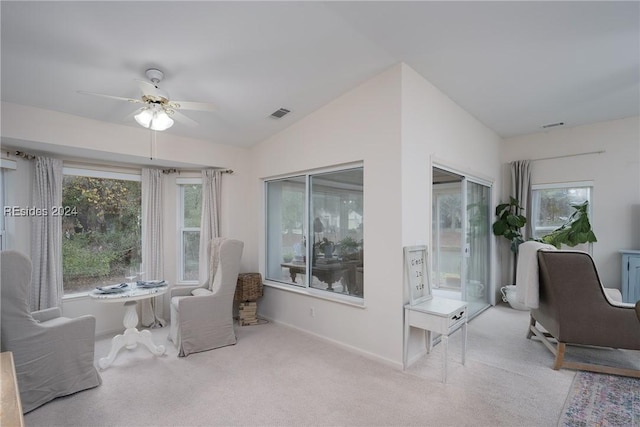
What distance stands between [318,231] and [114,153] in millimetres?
2651

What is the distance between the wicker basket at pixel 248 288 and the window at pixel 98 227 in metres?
1.56

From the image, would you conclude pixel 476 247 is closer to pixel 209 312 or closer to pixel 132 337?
pixel 209 312

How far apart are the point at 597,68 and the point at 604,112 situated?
5.30 feet

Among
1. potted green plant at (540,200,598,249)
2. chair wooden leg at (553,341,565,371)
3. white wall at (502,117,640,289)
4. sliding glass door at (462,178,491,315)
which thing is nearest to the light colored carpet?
chair wooden leg at (553,341,565,371)

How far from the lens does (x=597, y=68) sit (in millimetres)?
3055

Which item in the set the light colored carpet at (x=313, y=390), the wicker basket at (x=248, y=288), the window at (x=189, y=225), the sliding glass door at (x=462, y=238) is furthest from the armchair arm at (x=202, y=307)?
the sliding glass door at (x=462, y=238)

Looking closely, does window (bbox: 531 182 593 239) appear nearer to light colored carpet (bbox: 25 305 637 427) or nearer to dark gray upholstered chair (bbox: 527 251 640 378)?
light colored carpet (bbox: 25 305 637 427)

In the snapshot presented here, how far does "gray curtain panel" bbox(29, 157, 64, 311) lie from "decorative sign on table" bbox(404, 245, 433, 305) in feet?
13.0

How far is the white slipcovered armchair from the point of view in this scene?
3.27 m

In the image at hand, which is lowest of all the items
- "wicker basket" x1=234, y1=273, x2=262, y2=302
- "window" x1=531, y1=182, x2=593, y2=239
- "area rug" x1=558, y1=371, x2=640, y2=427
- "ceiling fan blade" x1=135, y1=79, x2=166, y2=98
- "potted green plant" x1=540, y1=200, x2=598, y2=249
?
"area rug" x1=558, y1=371, x2=640, y2=427

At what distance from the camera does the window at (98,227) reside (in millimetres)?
3838

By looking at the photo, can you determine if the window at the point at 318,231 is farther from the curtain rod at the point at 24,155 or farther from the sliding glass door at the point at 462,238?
the curtain rod at the point at 24,155

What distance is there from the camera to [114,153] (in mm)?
3598

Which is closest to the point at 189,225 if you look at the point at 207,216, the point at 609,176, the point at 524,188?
the point at 207,216
